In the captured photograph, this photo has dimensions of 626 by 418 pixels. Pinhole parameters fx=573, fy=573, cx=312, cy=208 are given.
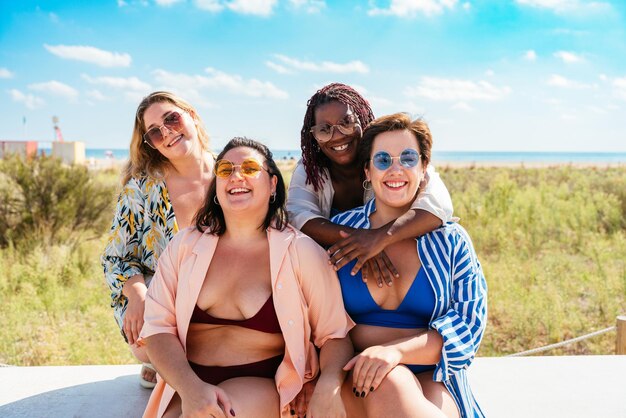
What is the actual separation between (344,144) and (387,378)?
56.7 inches

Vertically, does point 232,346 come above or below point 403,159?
below

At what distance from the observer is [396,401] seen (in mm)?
2303

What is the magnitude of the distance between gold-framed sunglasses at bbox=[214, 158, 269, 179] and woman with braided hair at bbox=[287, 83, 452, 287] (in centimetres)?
51

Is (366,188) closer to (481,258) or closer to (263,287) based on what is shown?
(263,287)

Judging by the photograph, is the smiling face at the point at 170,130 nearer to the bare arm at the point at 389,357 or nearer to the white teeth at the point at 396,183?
the white teeth at the point at 396,183

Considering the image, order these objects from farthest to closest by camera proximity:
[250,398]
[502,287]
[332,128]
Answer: [502,287]
[332,128]
[250,398]

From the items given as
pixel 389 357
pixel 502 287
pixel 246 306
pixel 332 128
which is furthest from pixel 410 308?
pixel 502 287

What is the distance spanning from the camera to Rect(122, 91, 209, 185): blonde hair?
3602mm

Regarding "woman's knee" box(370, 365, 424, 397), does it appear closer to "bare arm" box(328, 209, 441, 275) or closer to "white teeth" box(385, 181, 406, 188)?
"bare arm" box(328, 209, 441, 275)

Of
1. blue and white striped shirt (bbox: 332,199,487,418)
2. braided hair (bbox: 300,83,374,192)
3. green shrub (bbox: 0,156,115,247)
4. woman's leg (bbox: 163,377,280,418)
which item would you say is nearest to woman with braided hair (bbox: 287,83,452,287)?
braided hair (bbox: 300,83,374,192)

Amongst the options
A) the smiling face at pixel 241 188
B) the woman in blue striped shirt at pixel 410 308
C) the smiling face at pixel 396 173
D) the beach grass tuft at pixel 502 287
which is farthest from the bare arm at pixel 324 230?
the beach grass tuft at pixel 502 287

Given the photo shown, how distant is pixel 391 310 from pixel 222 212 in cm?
96

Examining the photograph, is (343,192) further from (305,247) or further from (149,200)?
(149,200)

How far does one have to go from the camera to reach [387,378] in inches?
94.0
